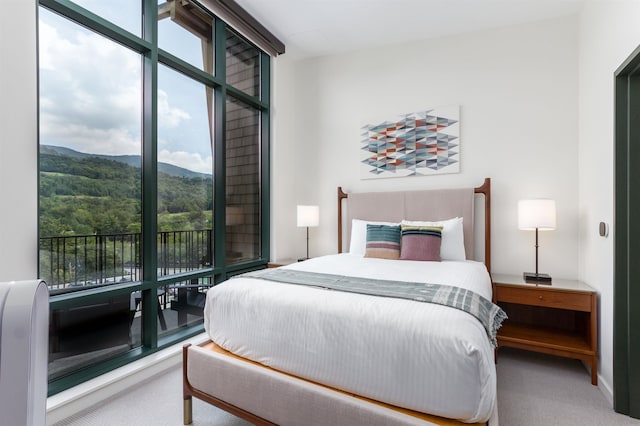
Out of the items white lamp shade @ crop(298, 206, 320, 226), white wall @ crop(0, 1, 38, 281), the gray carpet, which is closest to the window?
white wall @ crop(0, 1, 38, 281)

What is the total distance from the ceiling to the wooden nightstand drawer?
2.52 metres

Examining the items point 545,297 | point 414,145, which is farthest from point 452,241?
point 414,145

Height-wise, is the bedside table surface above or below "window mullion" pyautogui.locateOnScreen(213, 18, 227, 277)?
below

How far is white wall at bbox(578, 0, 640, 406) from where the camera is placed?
6.84 ft

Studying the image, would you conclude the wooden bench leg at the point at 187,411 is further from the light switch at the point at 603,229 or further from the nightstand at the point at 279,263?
the light switch at the point at 603,229

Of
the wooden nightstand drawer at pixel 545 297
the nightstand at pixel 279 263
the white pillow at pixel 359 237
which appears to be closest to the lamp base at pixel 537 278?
the wooden nightstand drawer at pixel 545 297

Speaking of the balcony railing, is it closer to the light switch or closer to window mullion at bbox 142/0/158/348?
window mullion at bbox 142/0/158/348

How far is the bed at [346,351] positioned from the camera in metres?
1.21

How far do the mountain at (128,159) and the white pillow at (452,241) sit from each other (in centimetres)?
234

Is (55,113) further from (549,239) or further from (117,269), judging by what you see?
(549,239)

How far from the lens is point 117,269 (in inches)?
94.0

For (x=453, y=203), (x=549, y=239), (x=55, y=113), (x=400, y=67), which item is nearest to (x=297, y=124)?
(x=400, y=67)

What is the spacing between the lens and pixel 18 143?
1727 millimetres

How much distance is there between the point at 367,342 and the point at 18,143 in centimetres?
208
